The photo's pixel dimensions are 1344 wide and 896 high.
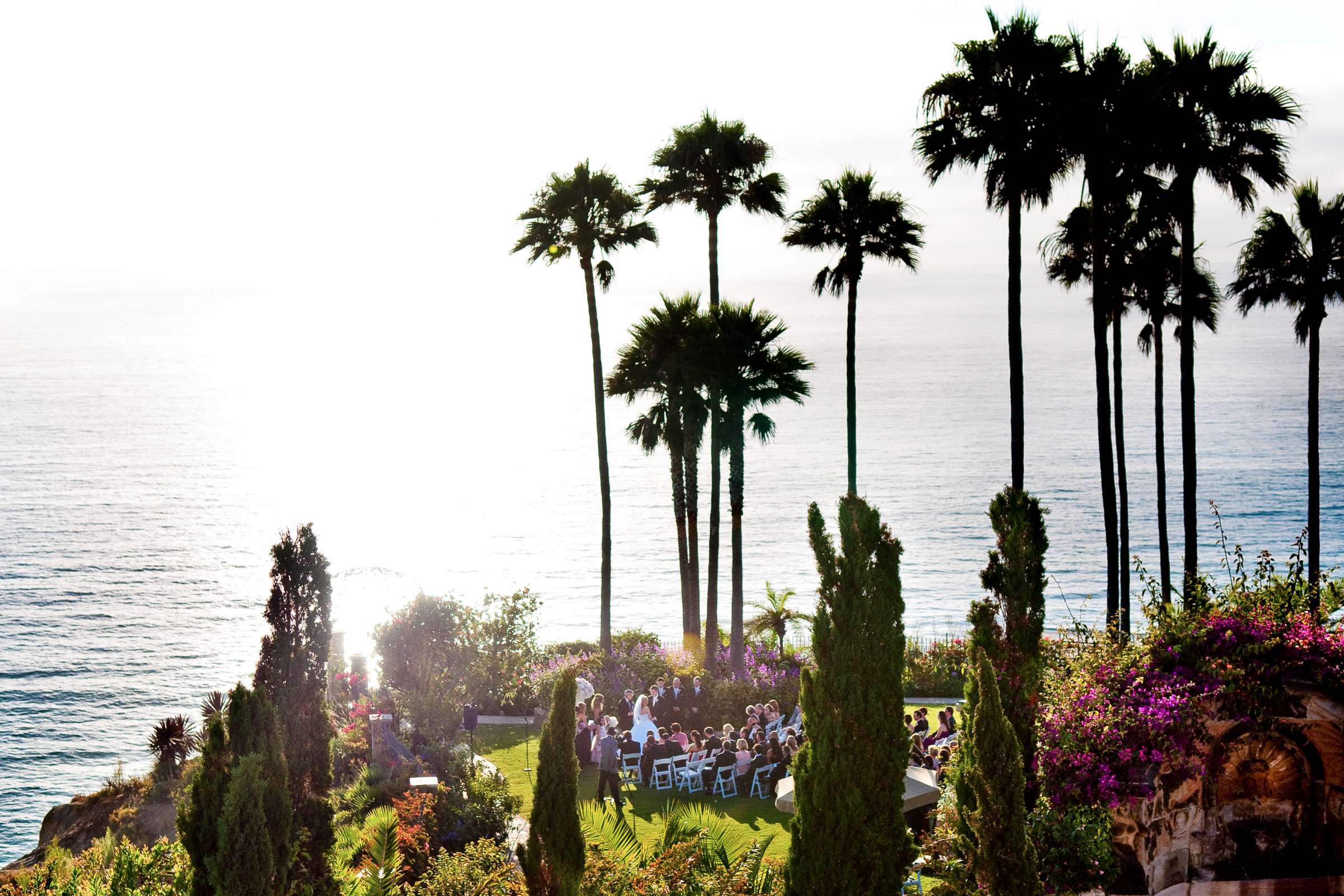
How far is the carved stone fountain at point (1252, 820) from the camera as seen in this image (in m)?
13.5

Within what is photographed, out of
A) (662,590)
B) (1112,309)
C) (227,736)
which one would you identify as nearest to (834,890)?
(227,736)

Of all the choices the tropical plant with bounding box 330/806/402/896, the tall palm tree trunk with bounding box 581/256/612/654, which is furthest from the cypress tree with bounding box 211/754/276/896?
the tall palm tree trunk with bounding box 581/256/612/654

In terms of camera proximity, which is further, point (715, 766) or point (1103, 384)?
point (1103, 384)

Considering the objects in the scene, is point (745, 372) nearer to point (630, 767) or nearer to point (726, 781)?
point (630, 767)

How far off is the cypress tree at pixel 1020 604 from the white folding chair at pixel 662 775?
9.18 metres

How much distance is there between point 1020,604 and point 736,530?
20483mm

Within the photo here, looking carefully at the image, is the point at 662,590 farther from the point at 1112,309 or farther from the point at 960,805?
the point at 960,805

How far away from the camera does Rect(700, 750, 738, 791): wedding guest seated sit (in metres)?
21.6

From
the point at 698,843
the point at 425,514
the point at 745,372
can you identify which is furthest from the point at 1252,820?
the point at 425,514

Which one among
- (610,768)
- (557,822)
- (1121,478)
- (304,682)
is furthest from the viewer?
(1121,478)

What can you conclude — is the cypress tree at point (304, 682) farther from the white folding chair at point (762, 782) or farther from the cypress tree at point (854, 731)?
the white folding chair at point (762, 782)

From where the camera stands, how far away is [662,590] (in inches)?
3524

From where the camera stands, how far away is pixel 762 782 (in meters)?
A: 21.7

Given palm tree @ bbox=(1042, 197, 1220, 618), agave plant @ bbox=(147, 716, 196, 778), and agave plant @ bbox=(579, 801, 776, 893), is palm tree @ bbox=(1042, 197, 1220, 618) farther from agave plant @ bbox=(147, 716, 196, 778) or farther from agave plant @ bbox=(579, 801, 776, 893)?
agave plant @ bbox=(147, 716, 196, 778)
